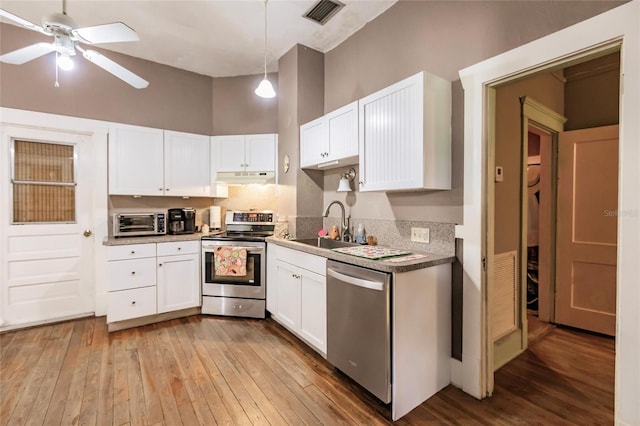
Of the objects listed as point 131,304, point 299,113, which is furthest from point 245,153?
point 131,304

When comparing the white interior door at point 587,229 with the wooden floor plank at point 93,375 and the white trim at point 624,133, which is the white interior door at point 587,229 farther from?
the wooden floor plank at point 93,375

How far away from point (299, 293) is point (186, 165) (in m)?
2.26

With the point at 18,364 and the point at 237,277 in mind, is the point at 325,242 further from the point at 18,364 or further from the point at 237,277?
the point at 18,364

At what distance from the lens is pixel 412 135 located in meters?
2.04

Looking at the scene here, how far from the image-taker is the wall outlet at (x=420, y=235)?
7.55ft

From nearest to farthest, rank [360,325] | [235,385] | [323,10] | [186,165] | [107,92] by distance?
[360,325], [235,385], [323,10], [107,92], [186,165]

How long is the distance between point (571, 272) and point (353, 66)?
316cm

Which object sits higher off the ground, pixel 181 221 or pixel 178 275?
pixel 181 221

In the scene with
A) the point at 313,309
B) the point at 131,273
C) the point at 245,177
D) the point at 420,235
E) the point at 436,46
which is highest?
the point at 436,46

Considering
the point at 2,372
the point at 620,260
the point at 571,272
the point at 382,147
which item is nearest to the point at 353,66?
the point at 382,147

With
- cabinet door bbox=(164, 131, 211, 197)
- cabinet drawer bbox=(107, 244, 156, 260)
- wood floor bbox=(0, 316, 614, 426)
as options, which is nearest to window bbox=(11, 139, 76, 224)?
cabinet drawer bbox=(107, 244, 156, 260)

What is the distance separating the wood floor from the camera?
5.95ft

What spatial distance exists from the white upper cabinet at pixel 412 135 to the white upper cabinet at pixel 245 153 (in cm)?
169

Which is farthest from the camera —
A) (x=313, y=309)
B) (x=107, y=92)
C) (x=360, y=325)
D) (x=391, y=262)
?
(x=107, y=92)
